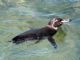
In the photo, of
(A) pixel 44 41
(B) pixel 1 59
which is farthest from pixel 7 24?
(B) pixel 1 59

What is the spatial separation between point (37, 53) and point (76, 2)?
4244mm

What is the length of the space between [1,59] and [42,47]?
0.99 metres

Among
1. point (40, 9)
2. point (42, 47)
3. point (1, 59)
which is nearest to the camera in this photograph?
point (1, 59)

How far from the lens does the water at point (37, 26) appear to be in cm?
799

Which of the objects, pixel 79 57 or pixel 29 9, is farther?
pixel 29 9

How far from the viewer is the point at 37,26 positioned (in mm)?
9547

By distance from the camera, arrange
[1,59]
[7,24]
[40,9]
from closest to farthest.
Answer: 1. [1,59]
2. [7,24]
3. [40,9]

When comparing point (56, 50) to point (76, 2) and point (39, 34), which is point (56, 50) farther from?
point (76, 2)

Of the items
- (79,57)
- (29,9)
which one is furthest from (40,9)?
(79,57)

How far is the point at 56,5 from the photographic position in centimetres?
1164

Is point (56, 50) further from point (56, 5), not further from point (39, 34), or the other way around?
point (56, 5)

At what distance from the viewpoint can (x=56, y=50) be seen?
8.16 metres

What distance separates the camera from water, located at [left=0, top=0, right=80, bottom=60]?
7.99 m

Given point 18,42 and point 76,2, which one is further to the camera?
point 76,2
